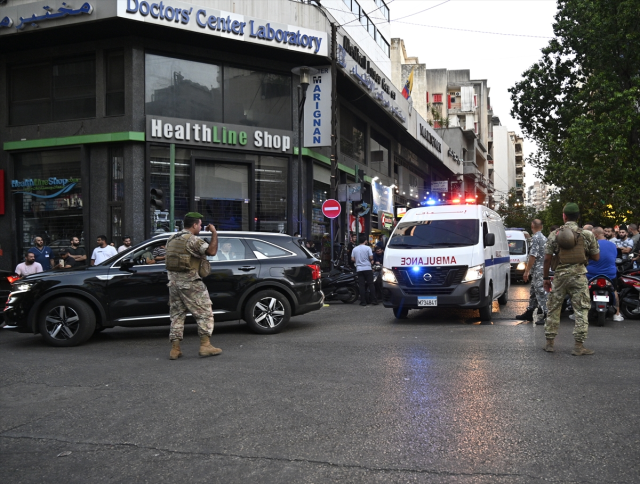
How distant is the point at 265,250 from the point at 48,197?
12.6 m

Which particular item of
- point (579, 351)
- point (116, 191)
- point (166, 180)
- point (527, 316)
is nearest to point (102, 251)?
point (116, 191)

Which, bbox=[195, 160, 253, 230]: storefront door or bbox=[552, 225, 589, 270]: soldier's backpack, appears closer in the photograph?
bbox=[552, 225, 589, 270]: soldier's backpack

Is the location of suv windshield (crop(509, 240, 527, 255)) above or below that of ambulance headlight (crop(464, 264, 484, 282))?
above

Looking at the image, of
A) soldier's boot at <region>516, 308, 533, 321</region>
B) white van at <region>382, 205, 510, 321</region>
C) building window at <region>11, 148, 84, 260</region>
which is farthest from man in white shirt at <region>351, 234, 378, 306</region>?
building window at <region>11, 148, 84, 260</region>

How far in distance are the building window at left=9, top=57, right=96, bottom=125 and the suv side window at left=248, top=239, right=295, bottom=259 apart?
465 inches

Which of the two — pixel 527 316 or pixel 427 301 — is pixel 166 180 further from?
pixel 527 316

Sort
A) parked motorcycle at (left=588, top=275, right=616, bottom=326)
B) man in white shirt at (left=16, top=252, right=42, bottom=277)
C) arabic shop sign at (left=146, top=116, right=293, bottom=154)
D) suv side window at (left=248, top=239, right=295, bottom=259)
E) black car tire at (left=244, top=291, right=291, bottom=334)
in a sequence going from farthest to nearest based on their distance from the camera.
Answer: arabic shop sign at (left=146, top=116, right=293, bottom=154), man in white shirt at (left=16, top=252, right=42, bottom=277), parked motorcycle at (left=588, top=275, right=616, bottom=326), suv side window at (left=248, top=239, right=295, bottom=259), black car tire at (left=244, top=291, right=291, bottom=334)

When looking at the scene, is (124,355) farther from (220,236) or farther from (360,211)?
(360,211)

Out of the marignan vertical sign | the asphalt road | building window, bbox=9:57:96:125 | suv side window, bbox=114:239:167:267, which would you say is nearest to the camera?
the asphalt road

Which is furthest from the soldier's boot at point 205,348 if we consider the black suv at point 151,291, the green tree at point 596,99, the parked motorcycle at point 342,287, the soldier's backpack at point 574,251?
the green tree at point 596,99

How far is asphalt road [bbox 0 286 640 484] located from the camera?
3.97m

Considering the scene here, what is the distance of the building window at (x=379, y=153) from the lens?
105ft

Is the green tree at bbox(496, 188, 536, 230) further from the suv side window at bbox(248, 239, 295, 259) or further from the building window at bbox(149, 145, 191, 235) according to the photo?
the suv side window at bbox(248, 239, 295, 259)

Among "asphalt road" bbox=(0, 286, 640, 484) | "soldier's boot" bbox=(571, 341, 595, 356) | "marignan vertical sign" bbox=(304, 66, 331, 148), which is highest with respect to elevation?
"marignan vertical sign" bbox=(304, 66, 331, 148)
